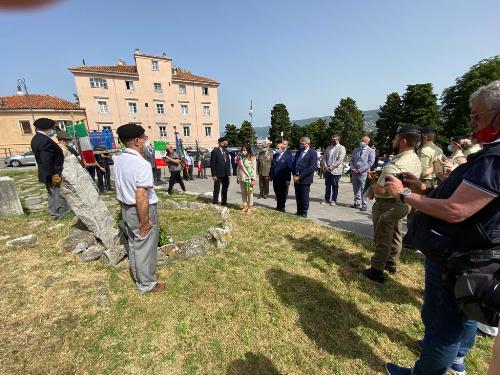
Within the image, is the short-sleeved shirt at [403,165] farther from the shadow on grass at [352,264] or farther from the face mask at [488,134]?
the shadow on grass at [352,264]

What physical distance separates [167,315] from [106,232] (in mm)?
2090

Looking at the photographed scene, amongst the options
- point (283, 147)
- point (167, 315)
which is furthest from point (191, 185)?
point (167, 315)

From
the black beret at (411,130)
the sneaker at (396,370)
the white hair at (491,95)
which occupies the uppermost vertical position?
the white hair at (491,95)

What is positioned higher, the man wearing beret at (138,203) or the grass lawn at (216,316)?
the man wearing beret at (138,203)

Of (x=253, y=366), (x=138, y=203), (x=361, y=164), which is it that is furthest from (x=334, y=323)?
(x=361, y=164)

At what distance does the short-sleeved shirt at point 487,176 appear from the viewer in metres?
1.40

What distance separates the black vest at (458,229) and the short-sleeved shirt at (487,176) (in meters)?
0.03

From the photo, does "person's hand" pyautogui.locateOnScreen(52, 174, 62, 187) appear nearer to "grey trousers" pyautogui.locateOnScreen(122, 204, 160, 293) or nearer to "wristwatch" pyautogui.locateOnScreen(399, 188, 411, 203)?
"grey trousers" pyautogui.locateOnScreen(122, 204, 160, 293)

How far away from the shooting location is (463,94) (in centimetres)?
2998

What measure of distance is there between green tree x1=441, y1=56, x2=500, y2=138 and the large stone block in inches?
1406

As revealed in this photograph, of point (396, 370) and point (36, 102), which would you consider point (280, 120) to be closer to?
point (36, 102)

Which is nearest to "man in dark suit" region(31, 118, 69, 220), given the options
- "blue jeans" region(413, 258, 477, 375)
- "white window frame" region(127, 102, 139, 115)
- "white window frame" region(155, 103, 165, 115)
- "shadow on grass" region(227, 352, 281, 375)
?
"shadow on grass" region(227, 352, 281, 375)

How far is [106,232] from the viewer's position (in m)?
4.23

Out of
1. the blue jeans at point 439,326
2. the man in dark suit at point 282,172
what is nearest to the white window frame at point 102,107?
the man in dark suit at point 282,172
